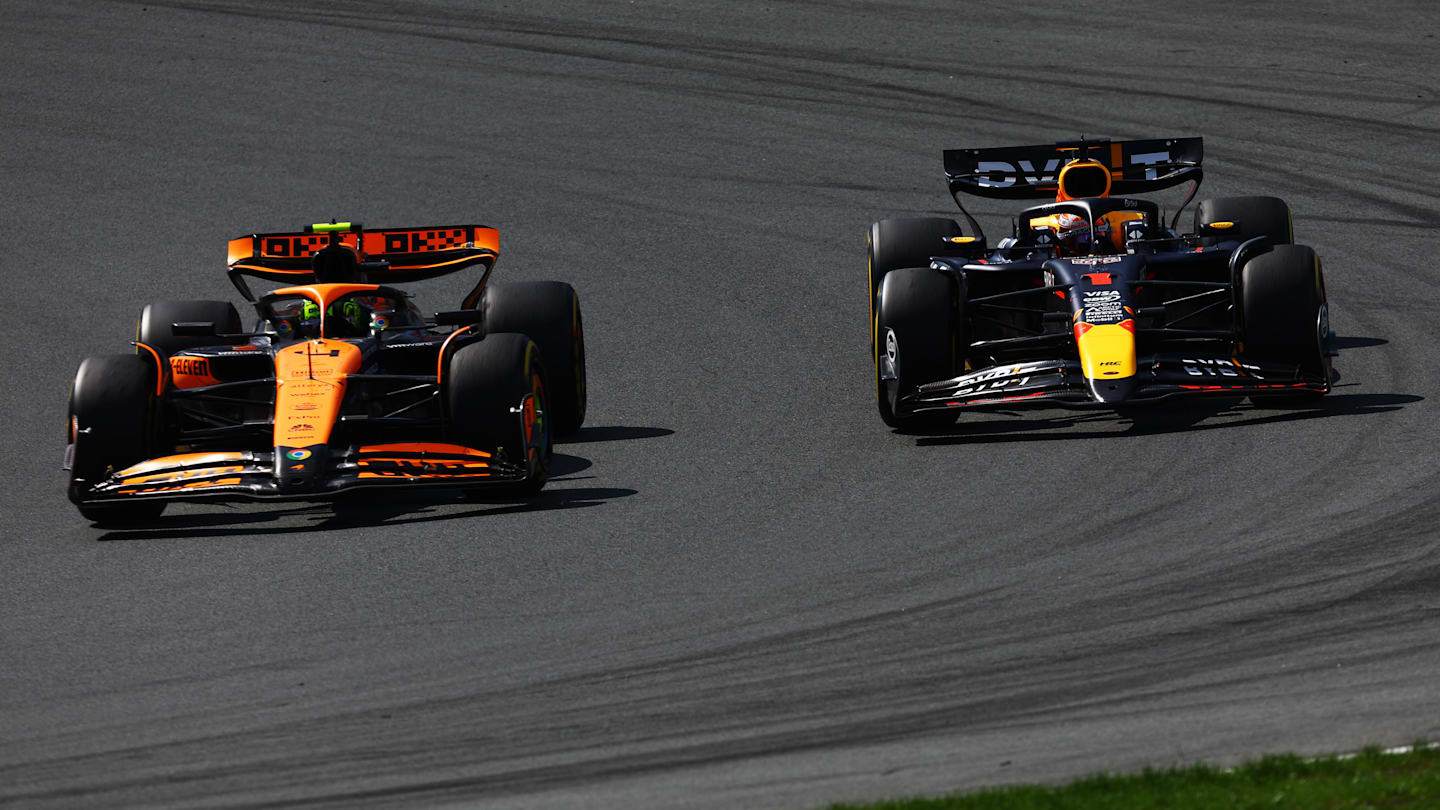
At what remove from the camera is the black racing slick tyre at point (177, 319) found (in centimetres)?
1418

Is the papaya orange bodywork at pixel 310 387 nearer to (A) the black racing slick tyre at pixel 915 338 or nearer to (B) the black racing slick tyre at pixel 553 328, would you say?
(B) the black racing slick tyre at pixel 553 328

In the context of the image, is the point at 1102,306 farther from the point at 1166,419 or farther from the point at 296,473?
the point at 296,473

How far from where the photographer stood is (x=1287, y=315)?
1296 cm

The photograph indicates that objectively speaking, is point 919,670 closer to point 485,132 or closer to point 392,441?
point 392,441

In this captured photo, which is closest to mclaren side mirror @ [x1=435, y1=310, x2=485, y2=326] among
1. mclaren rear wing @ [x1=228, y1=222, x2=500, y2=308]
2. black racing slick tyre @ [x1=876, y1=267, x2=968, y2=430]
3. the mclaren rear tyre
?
mclaren rear wing @ [x1=228, y1=222, x2=500, y2=308]

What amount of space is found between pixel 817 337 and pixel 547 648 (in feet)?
29.0

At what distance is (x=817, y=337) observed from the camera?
17203 mm

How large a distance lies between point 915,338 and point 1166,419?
1.75 metres

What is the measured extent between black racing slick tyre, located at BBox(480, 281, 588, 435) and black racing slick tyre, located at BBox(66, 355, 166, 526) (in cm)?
294

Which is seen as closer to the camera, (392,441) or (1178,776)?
(1178,776)

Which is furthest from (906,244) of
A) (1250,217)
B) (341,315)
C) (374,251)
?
(341,315)

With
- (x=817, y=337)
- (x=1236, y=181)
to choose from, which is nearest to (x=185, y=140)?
(x=817, y=337)

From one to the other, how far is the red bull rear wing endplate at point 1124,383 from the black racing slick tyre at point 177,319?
522 cm

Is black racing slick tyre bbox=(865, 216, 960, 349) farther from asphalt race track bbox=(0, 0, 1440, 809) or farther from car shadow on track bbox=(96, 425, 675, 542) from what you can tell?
car shadow on track bbox=(96, 425, 675, 542)
